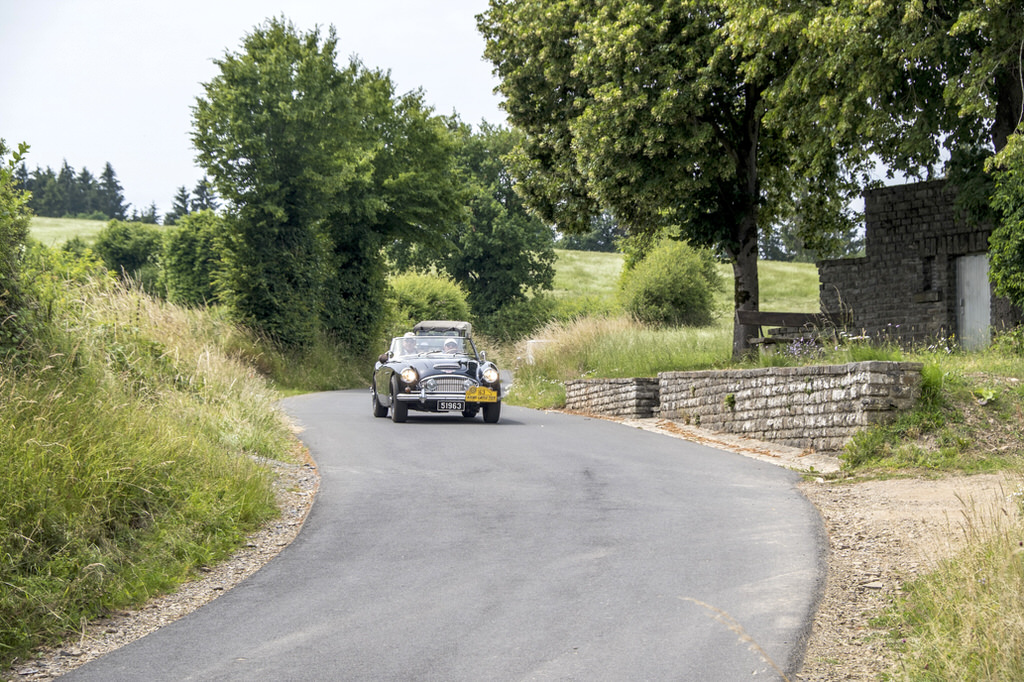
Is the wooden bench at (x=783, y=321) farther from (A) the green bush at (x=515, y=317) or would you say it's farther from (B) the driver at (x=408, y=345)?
(A) the green bush at (x=515, y=317)

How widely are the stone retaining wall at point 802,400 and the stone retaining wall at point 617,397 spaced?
1549 millimetres

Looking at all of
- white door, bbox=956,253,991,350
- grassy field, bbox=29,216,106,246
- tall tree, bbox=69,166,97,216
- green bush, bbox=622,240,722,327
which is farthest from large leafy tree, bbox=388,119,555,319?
tall tree, bbox=69,166,97,216

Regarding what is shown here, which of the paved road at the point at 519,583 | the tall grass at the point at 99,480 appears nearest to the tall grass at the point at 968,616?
the paved road at the point at 519,583

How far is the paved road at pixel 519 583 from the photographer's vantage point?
526cm

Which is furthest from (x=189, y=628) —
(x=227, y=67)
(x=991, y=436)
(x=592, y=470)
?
(x=227, y=67)

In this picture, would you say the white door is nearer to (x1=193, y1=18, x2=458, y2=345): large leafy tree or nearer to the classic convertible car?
the classic convertible car

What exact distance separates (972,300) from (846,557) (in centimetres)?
1638

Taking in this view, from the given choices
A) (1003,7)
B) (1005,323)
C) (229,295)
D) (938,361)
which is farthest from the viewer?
(229,295)

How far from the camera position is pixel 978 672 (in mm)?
4730

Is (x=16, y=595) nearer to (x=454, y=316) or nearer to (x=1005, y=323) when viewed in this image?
(x=1005, y=323)

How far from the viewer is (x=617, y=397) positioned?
19922 millimetres

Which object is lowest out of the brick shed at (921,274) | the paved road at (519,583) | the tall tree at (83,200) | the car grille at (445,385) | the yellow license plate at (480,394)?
the paved road at (519,583)

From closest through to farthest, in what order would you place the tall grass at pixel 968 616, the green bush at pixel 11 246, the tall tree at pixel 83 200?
the tall grass at pixel 968 616 < the green bush at pixel 11 246 < the tall tree at pixel 83 200

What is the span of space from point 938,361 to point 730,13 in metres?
8.39
